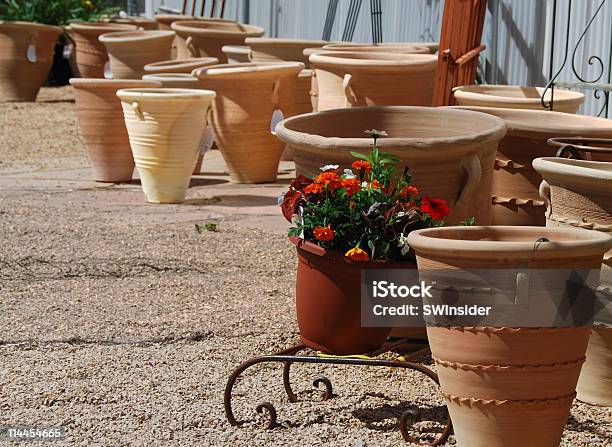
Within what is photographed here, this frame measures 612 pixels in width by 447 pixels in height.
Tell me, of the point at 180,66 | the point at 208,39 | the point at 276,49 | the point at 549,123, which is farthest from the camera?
the point at 208,39

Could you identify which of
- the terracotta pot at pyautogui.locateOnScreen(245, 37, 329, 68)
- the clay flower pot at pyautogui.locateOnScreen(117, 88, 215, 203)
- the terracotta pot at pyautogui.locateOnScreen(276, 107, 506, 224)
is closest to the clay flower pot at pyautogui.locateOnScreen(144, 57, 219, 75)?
the terracotta pot at pyautogui.locateOnScreen(245, 37, 329, 68)

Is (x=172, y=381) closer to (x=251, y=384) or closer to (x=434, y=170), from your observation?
(x=251, y=384)

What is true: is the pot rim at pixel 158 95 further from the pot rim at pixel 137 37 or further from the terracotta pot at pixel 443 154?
the pot rim at pixel 137 37

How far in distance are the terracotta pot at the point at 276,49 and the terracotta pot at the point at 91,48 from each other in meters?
4.76

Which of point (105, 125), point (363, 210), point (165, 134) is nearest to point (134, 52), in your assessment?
point (105, 125)

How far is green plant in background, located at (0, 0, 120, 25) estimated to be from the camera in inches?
635

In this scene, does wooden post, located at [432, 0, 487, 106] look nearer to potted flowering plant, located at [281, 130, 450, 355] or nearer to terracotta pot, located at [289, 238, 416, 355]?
potted flowering plant, located at [281, 130, 450, 355]

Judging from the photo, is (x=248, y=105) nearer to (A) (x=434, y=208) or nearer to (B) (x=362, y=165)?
(B) (x=362, y=165)

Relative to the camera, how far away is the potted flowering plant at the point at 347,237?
3.48 meters

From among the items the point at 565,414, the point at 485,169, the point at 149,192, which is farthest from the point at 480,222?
the point at 149,192

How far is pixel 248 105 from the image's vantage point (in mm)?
7895

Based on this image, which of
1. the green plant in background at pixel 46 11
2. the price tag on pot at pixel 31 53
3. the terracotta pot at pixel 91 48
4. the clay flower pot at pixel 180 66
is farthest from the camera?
the green plant in background at pixel 46 11

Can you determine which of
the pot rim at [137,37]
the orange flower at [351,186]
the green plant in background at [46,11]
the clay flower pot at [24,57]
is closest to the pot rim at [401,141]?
the orange flower at [351,186]

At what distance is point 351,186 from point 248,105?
4.40 meters
